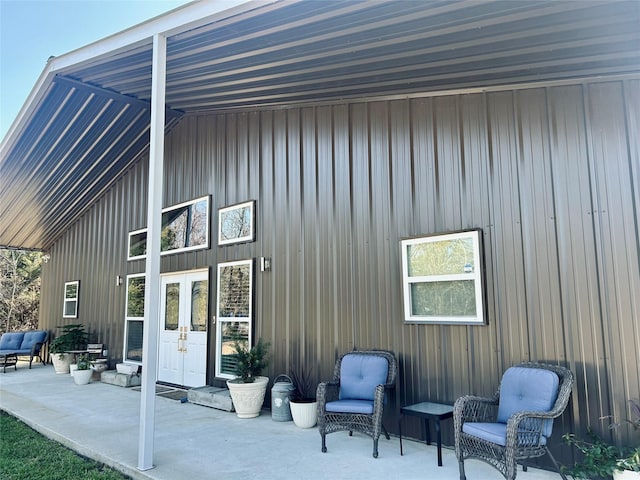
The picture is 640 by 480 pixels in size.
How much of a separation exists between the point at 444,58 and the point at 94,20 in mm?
5140

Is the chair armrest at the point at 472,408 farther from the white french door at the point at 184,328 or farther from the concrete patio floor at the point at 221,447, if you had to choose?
the white french door at the point at 184,328

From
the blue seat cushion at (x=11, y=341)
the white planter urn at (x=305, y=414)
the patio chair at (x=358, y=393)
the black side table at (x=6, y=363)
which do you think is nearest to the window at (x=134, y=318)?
the black side table at (x=6, y=363)

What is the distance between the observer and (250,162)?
6.64 meters

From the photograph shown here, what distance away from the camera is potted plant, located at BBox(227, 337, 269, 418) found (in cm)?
541

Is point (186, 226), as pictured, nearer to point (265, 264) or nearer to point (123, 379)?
point (265, 264)

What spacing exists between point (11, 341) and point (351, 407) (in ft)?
35.9

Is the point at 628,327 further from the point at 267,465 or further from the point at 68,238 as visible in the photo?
the point at 68,238

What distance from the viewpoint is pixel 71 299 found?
36.6 ft

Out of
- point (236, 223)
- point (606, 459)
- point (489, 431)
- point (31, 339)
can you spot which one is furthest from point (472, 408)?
point (31, 339)

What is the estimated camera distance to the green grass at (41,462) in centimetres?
367

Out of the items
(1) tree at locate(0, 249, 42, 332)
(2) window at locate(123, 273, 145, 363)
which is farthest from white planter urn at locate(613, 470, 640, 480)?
(1) tree at locate(0, 249, 42, 332)

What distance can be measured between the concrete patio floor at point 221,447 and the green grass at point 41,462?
10 centimetres

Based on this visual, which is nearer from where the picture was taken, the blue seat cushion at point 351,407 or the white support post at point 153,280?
the white support post at point 153,280

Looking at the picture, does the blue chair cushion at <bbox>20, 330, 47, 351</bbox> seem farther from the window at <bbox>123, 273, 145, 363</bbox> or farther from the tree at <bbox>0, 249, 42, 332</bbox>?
the tree at <bbox>0, 249, 42, 332</bbox>
